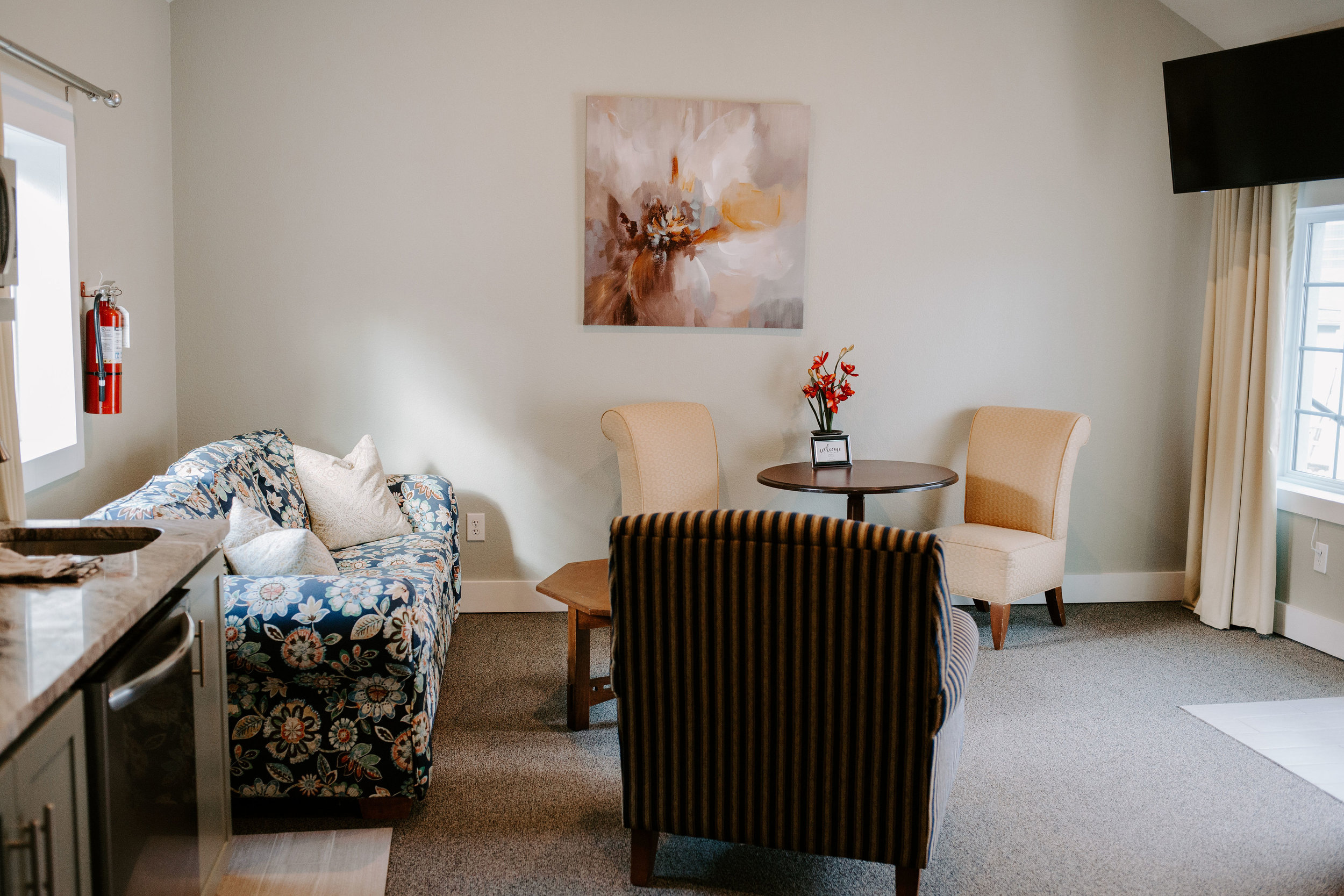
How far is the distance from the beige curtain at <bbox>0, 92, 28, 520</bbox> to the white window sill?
166 inches

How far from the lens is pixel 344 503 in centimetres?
346

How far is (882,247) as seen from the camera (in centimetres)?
417

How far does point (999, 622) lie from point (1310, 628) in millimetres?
1240

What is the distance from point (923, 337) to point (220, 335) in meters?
2.89

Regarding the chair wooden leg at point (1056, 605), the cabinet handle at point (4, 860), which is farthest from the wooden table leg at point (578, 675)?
the chair wooden leg at point (1056, 605)

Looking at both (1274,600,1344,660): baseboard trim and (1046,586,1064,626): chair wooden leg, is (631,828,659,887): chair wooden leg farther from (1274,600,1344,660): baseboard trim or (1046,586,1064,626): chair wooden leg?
(1274,600,1344,660): baseboard trim

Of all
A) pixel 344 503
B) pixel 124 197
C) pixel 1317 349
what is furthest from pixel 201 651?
pixel 1317 349

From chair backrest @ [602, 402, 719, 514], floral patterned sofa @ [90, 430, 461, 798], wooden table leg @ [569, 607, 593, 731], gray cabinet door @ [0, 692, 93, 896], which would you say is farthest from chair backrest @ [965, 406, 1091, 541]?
gray cabinet door @ [0, 692, 93, 896]

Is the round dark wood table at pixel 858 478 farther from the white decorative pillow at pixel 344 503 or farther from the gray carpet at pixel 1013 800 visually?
the white decorative pillow at pixel 344 503

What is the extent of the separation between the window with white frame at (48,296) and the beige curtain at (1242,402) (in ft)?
13.3

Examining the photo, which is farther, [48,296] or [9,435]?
[48,296]

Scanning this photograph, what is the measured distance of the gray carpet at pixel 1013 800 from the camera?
2217mm

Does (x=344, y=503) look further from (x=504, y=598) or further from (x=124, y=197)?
(x=124, y=197)

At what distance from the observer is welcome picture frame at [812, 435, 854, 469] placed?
3.90 metres
